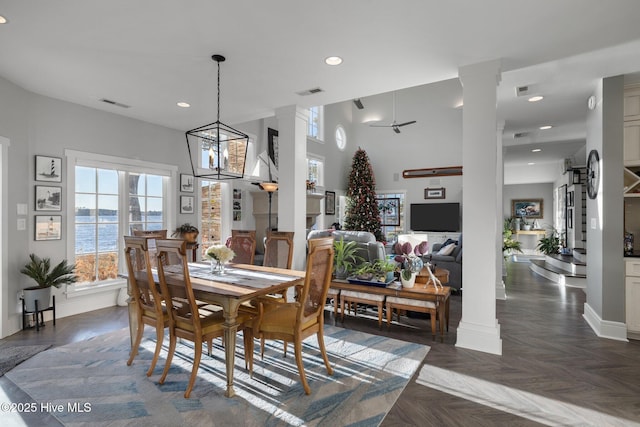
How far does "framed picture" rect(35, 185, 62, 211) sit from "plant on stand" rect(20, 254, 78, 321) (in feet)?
1.95

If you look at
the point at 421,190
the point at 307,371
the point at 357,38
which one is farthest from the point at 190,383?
the point at 421,190

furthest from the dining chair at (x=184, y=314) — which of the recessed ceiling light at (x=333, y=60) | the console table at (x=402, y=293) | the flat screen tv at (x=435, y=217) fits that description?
the flat screen tv at (x=435, y=217)

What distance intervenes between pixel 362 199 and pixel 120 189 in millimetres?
5948

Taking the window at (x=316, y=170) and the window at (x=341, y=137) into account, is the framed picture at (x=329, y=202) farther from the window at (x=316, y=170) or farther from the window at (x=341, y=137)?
the window at (x=341, y=137)

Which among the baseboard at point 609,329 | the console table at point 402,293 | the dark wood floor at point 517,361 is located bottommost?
the dark wood floor at point 517,361

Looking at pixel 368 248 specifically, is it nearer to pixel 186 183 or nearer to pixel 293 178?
pixel 293 178

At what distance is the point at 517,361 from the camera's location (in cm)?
296

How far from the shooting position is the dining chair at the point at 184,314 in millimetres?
2350

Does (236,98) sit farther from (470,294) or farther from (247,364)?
(470,294)

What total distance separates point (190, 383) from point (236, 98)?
3.23 metres

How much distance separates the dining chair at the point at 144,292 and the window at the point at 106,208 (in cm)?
242

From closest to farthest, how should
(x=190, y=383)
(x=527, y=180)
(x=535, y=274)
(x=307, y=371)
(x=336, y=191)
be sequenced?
(x=190, y=383)
(x=307, y=371)
(x=535, y=274)
(x=336, y=191)
(x=527, y=180)

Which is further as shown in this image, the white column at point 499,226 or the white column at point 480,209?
the white column at point 499,226

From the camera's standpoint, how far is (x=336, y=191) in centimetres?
977
